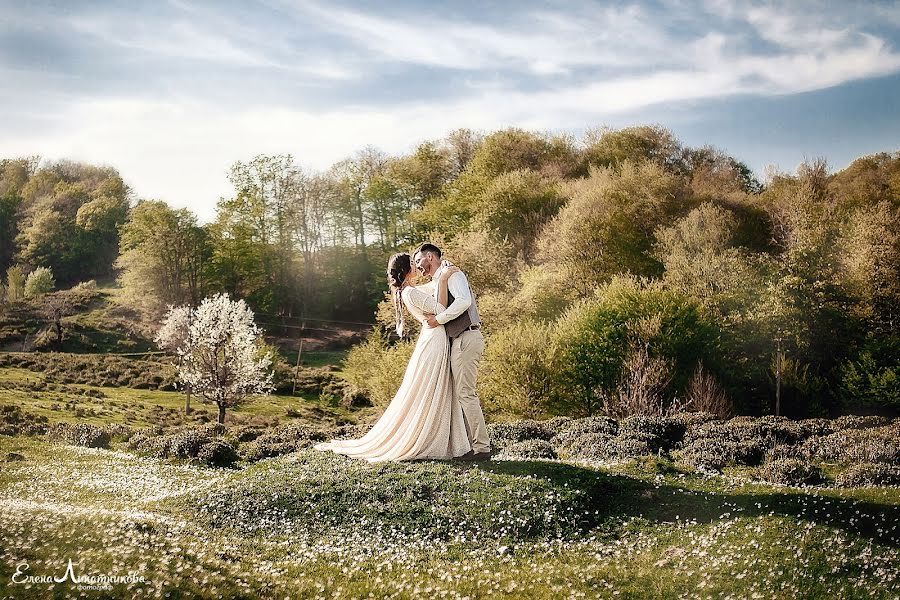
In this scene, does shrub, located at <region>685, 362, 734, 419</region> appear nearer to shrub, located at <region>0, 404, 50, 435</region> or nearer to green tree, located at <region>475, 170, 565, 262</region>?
green tree, located at <region>475, 170, 565, 262</region>

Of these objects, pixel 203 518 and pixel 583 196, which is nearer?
pixel 203 518

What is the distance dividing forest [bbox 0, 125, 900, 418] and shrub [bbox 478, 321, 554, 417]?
11cm

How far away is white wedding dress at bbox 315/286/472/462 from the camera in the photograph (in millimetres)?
13344

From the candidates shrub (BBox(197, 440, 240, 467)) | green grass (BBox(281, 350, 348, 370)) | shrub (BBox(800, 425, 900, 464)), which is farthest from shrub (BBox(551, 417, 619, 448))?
green grass (BBox(281, 350, 348, 370))

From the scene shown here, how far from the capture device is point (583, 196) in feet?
163

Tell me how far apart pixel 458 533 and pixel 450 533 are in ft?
0.42

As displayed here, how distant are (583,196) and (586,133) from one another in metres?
16.7

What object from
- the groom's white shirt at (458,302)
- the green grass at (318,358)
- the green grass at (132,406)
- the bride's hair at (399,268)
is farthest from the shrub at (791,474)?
the green grass at (318,358)

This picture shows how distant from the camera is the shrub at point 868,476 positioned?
1380 cm

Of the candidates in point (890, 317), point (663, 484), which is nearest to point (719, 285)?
point (890, 317)

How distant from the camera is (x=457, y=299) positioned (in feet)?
43.6

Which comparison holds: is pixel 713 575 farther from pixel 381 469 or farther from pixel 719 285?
pixel 719 285

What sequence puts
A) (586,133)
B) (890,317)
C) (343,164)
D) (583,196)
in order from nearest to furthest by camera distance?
(890,317)
(583,196)
(586,133)
(343,164)

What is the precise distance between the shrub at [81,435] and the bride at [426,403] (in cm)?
1272
